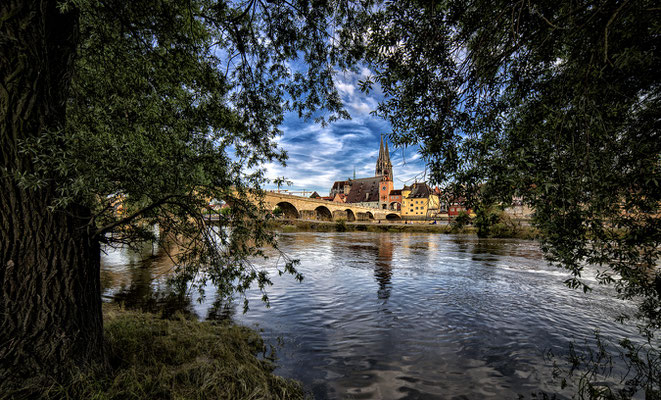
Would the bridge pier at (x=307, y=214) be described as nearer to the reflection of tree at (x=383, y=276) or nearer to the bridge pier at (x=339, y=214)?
the bridge pier at (x=339, y=214)

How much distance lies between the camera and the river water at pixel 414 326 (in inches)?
166

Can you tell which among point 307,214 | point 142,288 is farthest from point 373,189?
point 142,288

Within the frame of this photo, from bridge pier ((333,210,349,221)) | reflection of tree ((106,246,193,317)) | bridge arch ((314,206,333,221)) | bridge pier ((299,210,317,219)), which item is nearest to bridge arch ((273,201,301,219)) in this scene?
bridge pier ((299,210,317,219))

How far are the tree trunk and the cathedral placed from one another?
291ft

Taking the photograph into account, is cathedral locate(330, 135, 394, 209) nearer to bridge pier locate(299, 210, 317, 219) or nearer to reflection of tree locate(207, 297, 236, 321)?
bridge pier locate(299, 210, 317, 219)

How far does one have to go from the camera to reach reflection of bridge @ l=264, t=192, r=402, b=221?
45.8m

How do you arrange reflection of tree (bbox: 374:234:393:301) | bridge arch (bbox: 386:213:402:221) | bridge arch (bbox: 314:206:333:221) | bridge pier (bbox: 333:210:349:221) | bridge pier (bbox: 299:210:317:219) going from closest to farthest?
reflection of tree (bbox: 374:234:393:301), bridge pier (bbox: 299:210:317:219), bridge arch (bbox: 314:206:333:221), bridge pier (bbox: 333:210:349:221), bridge arch (bbox: 386:213:402:221)

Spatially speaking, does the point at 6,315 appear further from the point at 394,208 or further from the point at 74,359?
the point at 394,208

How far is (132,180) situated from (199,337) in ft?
11.0

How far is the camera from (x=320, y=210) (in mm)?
61375

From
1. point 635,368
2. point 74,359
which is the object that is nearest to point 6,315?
point 74,359

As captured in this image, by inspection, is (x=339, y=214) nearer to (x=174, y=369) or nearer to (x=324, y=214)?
(x=324, y=214)

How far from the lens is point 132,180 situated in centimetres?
231

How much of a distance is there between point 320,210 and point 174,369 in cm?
5813
